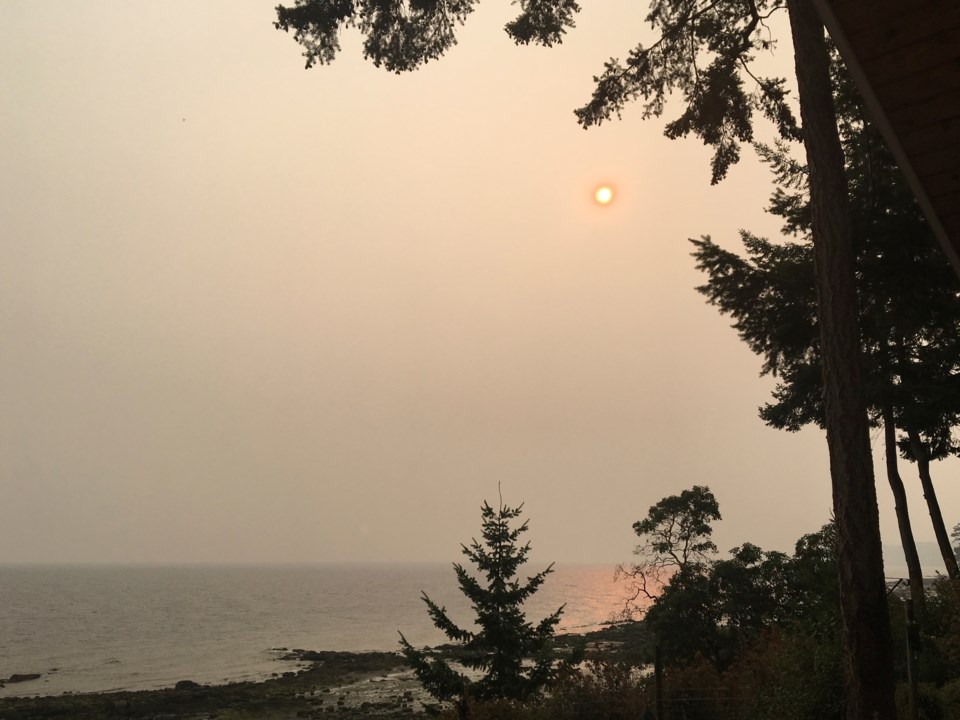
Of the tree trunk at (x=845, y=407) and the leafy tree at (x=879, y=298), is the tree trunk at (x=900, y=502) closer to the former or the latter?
the leafy tree at (x=879, y=298)

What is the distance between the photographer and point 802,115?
10609mm

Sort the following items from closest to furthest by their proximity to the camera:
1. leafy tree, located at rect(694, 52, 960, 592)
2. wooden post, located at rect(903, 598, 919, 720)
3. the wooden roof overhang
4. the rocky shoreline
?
the wooden roof overhang < wooden post, located at rect(903, 598, 919, 720) < leafy tree, located at rect(694, 52, 960, 592) < the rocky shoreline

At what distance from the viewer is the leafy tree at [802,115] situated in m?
9.18

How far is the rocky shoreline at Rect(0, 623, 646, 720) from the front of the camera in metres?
40.1

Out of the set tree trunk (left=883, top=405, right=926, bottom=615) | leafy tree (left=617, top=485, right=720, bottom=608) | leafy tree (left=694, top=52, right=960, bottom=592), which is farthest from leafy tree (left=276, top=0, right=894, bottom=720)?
leafy tree (left=617, top=485, right=720, bottom=608)

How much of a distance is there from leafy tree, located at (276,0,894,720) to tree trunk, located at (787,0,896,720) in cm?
1

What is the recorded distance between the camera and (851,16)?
8.35 ft

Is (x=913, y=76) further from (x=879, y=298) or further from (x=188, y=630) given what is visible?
(x=188, y=630)

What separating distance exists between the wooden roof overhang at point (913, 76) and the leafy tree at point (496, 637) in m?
19.1

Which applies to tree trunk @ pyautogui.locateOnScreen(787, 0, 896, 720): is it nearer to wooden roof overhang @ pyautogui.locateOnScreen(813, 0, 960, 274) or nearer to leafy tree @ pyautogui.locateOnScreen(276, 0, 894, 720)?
leafy tree @ pyautogui.locateOnScreen(276, 0, 894, 720)

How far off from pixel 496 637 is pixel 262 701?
2818cm

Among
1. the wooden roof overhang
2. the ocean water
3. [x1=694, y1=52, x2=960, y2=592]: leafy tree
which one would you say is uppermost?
[x1=694, y1=52, x2=960, y2=592]: leafy tree

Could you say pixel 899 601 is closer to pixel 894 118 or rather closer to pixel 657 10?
pixel 657 10

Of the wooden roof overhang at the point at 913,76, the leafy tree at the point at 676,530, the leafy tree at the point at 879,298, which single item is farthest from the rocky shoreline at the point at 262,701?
the wooden roof overhang at the point at 913,76
